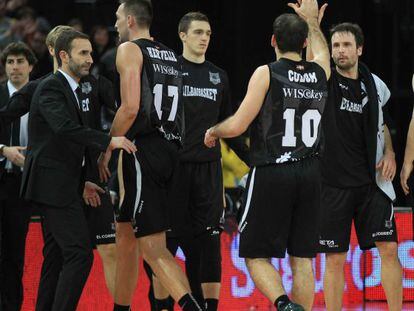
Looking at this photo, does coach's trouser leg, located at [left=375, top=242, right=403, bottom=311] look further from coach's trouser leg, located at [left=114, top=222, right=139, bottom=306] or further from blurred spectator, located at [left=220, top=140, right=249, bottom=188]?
blurred spectator, located at [left=220, top=140, right=249, bottom=188]

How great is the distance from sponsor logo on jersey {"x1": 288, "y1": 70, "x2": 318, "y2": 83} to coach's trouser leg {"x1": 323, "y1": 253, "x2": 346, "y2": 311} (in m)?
1.87

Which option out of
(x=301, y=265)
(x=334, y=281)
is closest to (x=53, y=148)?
(x=301, y=265)

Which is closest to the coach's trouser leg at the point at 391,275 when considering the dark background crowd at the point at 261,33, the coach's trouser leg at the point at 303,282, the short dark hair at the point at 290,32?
the coach's trouser leg at the point at 303,282

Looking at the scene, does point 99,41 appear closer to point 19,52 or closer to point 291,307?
point 19,52

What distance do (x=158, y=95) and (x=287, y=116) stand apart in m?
1.06

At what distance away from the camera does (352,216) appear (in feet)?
30.8

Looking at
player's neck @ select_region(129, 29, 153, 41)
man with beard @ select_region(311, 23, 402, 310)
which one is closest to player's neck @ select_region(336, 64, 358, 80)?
man with beard @ select_region(311, 23, 402, 310)

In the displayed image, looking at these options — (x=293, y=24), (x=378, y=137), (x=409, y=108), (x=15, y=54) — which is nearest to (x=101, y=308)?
(x=15, y=54)

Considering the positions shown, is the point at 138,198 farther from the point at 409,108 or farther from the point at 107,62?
the point at 409,108

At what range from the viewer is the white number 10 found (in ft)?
26.5

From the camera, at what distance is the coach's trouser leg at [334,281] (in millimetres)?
9328

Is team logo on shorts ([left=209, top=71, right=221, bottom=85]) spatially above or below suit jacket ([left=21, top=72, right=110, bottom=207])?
above

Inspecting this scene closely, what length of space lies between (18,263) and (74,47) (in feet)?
7.15

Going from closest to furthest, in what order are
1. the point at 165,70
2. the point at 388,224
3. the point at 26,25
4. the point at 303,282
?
the point at 303,282
the point at 165,70
the point at 388,224
the point at 26,25
